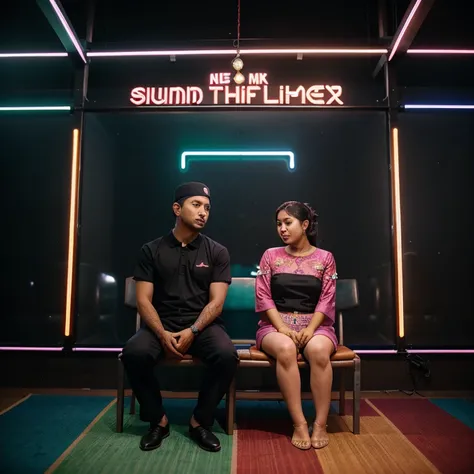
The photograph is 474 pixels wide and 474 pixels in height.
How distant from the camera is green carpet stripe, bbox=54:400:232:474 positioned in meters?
2.11

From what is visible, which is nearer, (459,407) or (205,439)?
(205,439)

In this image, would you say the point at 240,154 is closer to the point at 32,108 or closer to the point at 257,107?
the point at 257,107

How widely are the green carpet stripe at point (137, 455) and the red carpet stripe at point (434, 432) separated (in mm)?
1191

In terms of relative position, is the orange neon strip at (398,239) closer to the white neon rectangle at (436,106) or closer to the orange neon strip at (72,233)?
the white neon rectangle at (436,106)

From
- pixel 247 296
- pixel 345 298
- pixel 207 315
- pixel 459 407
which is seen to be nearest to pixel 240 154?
pixel 247 296

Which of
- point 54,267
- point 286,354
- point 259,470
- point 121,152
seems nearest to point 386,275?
point 286,354

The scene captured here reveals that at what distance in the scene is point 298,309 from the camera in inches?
109

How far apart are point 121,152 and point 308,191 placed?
6.00 feet

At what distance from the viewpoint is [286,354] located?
2.47 metres

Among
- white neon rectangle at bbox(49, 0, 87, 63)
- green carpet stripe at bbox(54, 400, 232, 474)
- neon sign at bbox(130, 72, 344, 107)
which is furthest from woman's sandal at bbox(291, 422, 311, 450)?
white neon rectangle at bbox(49, 0, 87, 63)

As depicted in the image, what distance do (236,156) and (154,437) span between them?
2474 millimetres

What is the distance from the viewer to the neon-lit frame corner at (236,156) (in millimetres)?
3746

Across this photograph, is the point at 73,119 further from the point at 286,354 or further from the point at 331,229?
the point at 286,354

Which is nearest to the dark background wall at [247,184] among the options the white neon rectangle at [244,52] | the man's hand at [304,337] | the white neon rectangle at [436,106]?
the white neon rectangle at [436,106]
